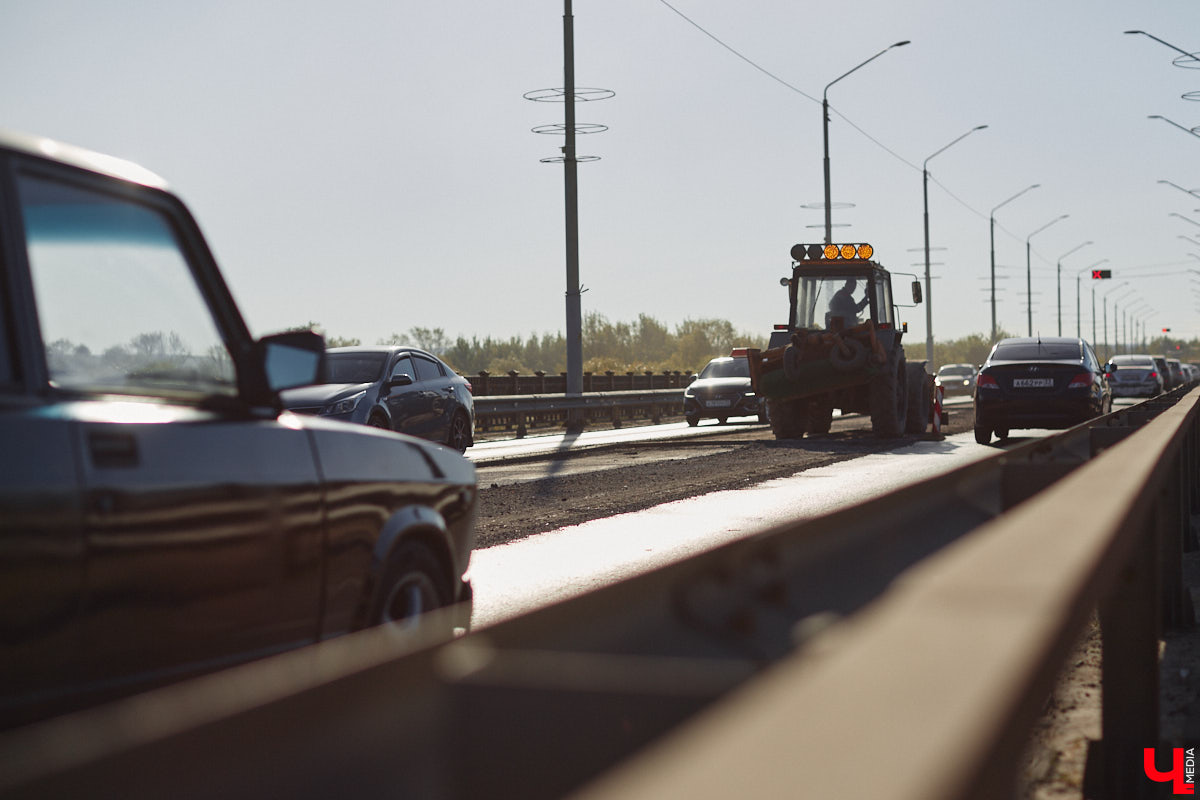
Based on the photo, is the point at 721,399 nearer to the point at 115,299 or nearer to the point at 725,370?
the point at 725,370

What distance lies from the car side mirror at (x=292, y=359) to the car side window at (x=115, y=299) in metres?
0.14

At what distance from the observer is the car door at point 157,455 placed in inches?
120

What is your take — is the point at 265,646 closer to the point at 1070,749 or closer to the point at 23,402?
the point at 23,402

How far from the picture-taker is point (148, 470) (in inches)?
125

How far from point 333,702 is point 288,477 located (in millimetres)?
2606

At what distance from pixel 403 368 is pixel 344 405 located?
1851 millimetres

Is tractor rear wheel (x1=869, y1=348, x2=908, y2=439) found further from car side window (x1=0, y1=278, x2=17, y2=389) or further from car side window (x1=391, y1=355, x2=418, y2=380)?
car side window (x1=0, y1=278, x2=17, y2=389)

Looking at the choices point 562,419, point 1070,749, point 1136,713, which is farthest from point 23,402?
point 562,419

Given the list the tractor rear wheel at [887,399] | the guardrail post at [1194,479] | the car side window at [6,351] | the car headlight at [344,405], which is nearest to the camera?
the car side window at [6,351]

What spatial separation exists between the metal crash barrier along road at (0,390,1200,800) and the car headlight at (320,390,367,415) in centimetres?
1424

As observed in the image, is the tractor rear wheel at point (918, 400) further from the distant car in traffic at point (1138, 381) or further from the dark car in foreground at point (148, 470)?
the distant car in traffic at point (1138, 381)

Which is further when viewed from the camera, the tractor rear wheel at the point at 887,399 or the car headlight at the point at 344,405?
the tractor rear wheel at the point at 887,399

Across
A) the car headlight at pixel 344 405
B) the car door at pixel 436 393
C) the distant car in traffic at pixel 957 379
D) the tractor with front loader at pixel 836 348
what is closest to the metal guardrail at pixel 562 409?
the tractor with front loader at pixel 836 348

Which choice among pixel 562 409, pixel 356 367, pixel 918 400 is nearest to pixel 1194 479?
pixel 356 367
